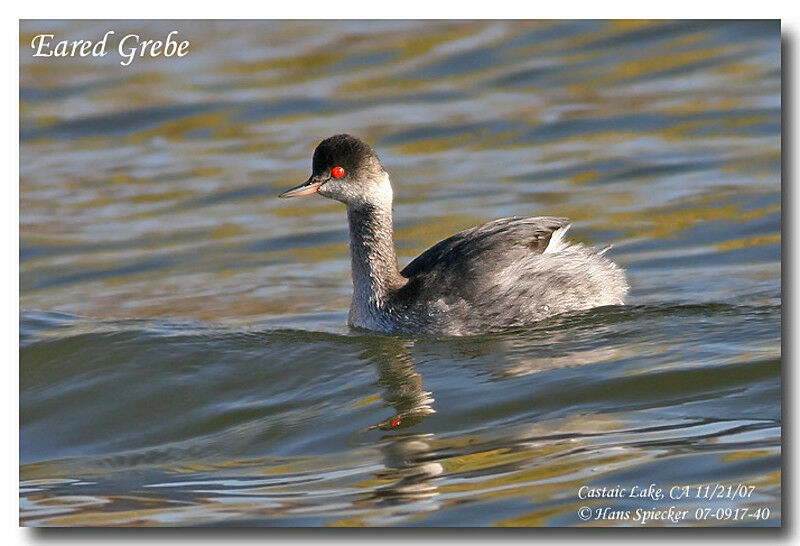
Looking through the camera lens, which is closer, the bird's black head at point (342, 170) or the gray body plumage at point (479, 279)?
the gray body plumage at point (479, 279)

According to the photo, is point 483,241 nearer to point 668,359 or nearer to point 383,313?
point 383,313

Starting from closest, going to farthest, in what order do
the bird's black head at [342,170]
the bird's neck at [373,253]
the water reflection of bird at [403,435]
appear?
the water reflection of bird at [403,435], the bird's black head at [342,170], the bird's neck at [373,253]

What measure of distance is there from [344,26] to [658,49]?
6.52 feet

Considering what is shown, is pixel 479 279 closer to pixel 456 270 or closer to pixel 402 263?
pixel 456 270

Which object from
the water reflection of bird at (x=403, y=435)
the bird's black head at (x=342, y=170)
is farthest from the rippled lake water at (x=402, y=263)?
the bird's black head at (x=342, y=170)

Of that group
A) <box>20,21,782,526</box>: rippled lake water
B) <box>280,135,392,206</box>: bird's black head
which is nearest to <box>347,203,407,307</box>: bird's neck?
<box>280,135,392,206</box>: bird's black head

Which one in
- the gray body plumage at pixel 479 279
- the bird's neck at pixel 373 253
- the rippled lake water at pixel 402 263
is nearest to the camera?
the rippled lake water at pixel 402 263

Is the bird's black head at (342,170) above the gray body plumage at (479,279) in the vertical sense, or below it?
Result: above

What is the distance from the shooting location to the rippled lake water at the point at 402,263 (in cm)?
641

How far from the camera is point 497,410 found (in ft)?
22.9

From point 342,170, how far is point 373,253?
1.79 ft

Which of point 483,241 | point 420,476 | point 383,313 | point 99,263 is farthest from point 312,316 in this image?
point 420,476

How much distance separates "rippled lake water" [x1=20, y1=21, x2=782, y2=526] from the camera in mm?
6414

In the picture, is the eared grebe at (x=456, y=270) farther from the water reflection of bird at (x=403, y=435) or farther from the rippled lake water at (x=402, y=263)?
the water reflection of bird at (x=403, y=435)
